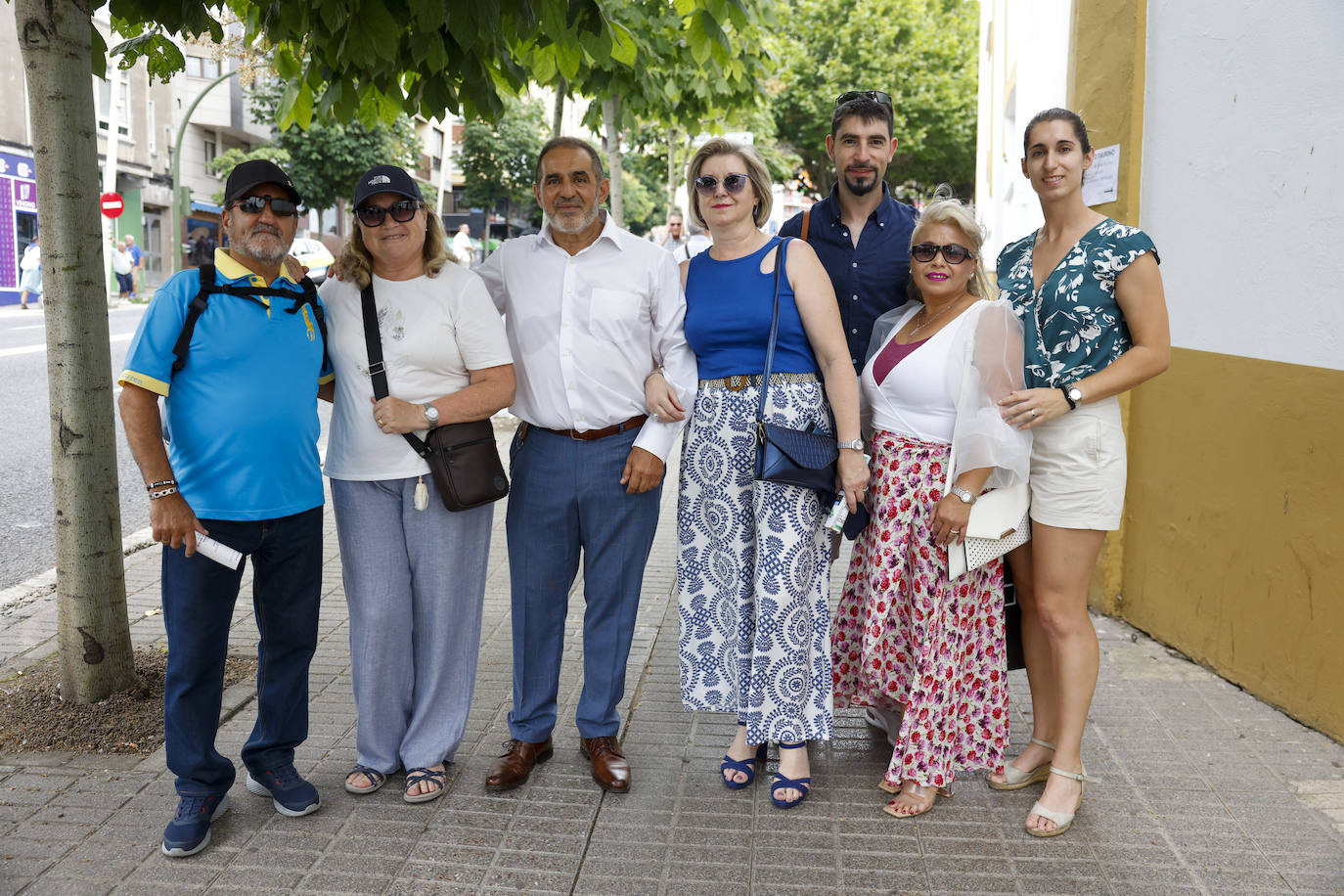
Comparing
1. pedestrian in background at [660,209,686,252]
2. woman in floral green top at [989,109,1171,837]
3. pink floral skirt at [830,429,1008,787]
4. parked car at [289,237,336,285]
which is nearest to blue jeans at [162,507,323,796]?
pink floral skirt at [830,429,1008,787]

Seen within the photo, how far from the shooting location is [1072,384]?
11.1 feet

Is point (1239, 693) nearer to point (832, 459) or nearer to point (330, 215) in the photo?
point (832, 459)

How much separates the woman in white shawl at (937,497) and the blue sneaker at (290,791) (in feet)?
5.93

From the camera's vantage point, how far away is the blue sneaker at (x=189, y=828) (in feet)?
10.2

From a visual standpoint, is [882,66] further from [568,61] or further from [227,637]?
[227,637]

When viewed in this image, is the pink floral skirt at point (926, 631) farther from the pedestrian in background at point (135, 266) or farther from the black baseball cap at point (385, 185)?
the pedestrian in background at point (135, 266)

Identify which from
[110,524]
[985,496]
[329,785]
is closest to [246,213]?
[110,524]

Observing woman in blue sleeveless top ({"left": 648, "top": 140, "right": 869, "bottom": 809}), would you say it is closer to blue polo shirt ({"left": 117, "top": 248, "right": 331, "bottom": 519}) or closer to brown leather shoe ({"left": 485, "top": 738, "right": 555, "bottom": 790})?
brown leather shoe ({"left": 485, "top": 738, "right": 555, "bottom": 790})

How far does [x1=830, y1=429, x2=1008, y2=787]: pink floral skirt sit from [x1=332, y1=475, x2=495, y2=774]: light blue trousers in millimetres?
1334

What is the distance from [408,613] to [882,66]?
3097 centimetres

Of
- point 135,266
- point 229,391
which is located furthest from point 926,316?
point 135,266

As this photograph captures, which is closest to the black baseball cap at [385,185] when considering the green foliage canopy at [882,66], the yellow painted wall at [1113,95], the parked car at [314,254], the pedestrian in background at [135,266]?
the yellow painted wall at [1113,95]

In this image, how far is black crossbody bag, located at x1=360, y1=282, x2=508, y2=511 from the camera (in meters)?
3.42

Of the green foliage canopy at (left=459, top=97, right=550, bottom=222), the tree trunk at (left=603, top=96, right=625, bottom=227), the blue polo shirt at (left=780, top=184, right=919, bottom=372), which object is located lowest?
the blue polo shirt at (left=780, top=184, right=919, bottom=372)
